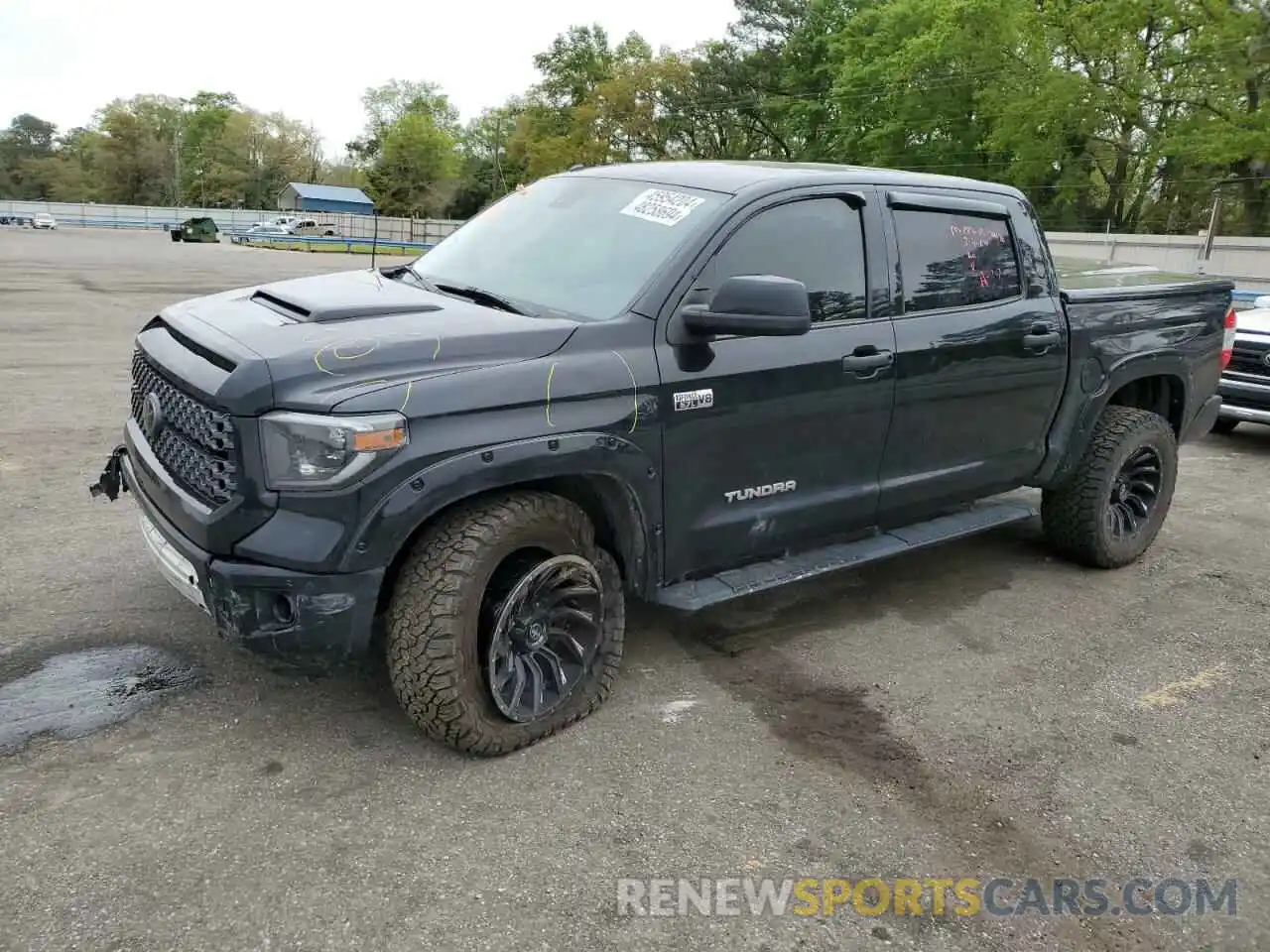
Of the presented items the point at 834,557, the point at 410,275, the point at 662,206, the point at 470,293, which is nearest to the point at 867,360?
the point at 834,557

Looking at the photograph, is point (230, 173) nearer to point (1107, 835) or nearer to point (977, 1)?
point (977, 1)

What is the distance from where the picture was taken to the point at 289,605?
2.89 metres

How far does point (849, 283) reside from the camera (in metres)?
4.03

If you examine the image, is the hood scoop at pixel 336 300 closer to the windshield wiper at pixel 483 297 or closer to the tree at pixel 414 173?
the windshield wiper at pixel 483 297

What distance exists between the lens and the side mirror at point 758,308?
10.8ft

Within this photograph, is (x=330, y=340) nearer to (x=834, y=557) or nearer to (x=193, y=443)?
(x=193, y=443)

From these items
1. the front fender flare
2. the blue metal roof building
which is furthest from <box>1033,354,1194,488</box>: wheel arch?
the blue metal roof building

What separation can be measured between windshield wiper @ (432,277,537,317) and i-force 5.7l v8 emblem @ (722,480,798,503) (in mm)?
976

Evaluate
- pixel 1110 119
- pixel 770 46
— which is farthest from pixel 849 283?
pixel 770 46

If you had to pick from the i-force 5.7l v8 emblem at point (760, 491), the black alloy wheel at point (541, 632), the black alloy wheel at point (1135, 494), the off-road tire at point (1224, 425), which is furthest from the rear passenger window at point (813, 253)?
the off-road tire at point (1224, 425)

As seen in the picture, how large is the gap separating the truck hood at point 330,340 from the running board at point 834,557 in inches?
42.0

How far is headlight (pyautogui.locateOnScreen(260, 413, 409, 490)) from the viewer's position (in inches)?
111

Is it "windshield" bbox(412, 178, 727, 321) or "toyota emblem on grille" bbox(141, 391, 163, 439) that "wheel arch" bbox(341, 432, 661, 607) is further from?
"toyota emblem on grille" bbox(141, 391, 163, 439)

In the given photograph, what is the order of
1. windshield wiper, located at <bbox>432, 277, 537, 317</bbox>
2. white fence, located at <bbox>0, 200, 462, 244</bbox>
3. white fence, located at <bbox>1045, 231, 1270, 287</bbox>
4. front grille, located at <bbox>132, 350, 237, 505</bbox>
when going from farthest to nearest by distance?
white fence, located at <bbox>0, 200, 462, 244</bbox> < white fence, located at <bbox>1045, 231, 1270, 287</bbox> < windshield wiper, located at <bbox>432, 277, 537, 317</bbox> < front grille, located at <bbox>132, 350, 237, 505</bbox>
